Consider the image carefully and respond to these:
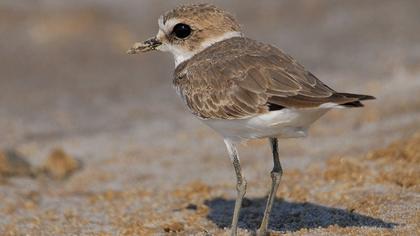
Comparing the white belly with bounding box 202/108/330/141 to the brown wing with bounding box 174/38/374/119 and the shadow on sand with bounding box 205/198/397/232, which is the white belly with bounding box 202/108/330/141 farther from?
the shadow on sand with bounding box 205/198/397/232

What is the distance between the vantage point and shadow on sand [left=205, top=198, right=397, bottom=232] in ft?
18.9

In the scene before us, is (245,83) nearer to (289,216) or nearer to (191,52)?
(191,52)

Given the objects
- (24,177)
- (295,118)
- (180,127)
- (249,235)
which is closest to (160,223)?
(249,235)

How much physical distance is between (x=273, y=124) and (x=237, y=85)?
444 mm

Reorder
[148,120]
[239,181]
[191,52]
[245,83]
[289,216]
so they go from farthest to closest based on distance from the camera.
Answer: [148,120] < [289,216] < [191,52] < [239,181] < [245,83]

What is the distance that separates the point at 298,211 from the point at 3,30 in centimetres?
897

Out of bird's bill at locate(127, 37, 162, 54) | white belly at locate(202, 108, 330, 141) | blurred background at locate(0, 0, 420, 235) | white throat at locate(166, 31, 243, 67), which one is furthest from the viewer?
blurred background at locate(0, 0, 420, 235)

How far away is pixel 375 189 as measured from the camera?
656 centimetres

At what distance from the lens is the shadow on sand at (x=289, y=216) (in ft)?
18.9

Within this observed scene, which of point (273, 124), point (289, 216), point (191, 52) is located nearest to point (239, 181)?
point (273, 124)

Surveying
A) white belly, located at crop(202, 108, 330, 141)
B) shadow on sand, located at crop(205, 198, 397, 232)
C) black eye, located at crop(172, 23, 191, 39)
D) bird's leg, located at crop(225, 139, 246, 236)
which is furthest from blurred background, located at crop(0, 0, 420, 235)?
black eye, located at crop(172, 23, 191, 39)

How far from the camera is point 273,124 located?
5.00m

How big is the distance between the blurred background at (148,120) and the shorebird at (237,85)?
903 mm

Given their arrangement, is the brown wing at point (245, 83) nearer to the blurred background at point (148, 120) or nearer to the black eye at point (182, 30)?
the black eye at point (182, 30)
